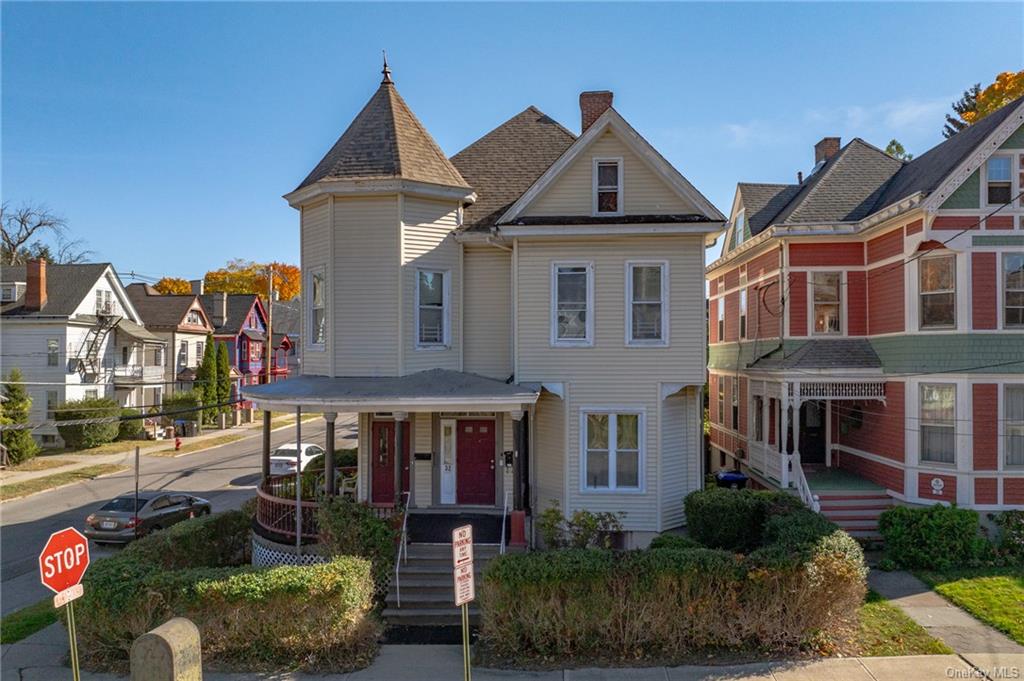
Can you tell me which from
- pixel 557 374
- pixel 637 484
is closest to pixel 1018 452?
pixel 637 484

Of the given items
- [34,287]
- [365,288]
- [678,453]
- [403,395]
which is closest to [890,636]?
[678,453]

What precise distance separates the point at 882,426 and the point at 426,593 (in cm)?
1192

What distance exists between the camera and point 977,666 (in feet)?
28.0

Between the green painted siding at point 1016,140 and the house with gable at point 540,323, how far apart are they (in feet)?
21.9

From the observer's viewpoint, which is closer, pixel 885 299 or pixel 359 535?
pixel 359 535

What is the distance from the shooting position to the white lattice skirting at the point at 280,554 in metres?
12.0

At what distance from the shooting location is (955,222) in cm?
1348

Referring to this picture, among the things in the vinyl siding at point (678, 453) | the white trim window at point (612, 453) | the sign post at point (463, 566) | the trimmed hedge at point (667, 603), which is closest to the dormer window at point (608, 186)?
the vinyl siding at point (678, 453)

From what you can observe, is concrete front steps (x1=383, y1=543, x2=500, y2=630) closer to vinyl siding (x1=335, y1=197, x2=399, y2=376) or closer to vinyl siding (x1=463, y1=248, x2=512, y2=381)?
vinyl siding (x1=335, y1=197, x2=399, y2=376)

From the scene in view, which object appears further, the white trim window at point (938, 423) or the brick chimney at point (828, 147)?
the brick chimney at point (828, 147)

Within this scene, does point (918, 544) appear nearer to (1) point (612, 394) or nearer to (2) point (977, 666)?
(2) point (977, 666)

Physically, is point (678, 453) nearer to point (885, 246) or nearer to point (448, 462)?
point (448, 462)

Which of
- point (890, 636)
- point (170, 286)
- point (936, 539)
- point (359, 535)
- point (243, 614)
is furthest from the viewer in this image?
point (170, 286)

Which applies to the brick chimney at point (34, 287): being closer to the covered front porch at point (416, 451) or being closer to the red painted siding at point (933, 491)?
the covered front porch at point (416, 451)
